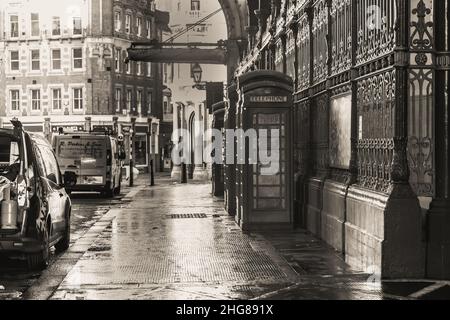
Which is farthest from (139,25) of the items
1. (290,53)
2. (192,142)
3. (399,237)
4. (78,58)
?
(399,237)

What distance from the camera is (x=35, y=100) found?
63062mm

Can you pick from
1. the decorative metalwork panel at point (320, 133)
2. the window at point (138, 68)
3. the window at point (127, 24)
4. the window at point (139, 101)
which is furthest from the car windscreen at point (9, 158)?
the window at point (138, 68)

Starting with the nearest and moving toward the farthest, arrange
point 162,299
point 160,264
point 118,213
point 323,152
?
1. point 162,299
2. point 160,264
3. point 323,152
4. point 118,213

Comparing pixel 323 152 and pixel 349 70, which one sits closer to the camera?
pixel 349 70

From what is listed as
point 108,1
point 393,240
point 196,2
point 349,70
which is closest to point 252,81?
point 349,70

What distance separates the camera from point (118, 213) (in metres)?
19.8

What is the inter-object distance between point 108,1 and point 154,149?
14.1 meters

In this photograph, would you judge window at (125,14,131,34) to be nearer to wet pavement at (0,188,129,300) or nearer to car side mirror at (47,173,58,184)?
wet pavement at (0,188,129,300)

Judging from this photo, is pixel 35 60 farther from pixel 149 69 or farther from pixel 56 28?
pixel 149 69

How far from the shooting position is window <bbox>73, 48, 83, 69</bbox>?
61.6 meters

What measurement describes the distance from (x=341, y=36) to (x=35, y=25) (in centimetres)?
5376

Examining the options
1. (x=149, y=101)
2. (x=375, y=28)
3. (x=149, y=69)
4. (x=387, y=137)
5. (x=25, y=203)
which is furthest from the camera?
(x=149, y=101)

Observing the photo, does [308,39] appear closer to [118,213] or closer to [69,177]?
[69,177]

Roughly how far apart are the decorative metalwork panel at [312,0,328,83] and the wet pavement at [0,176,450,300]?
285cm
